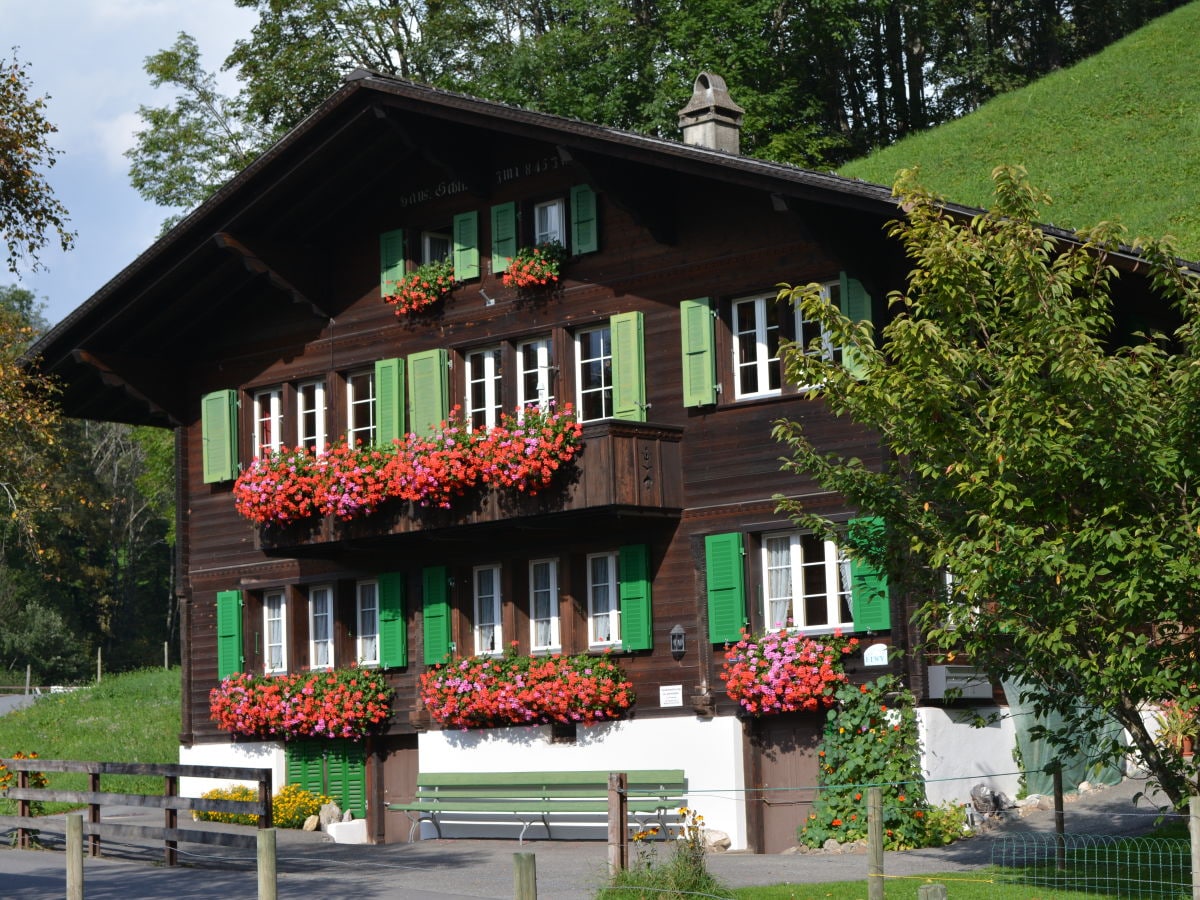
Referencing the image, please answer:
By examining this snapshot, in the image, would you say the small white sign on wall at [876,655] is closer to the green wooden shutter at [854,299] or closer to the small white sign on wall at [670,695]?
the small white sign on wall at [670,695]

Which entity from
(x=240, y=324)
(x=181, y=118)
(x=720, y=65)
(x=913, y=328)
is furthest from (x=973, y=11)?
(x=913, y=328)

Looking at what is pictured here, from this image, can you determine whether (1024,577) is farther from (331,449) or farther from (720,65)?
(720,65)

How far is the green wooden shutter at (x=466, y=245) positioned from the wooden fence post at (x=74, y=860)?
40.3ft

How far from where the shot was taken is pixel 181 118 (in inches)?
1906

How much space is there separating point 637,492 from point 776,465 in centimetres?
167

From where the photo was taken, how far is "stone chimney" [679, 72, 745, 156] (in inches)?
1012

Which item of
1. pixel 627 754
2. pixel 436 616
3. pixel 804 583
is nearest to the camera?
pixel 804 583

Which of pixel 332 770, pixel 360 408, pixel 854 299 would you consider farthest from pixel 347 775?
pixel 854 299

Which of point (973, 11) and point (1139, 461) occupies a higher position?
point (973, 11)

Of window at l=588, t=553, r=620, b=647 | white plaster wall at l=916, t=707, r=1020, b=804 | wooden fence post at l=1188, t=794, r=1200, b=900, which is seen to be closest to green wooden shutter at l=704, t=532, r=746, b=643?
window at l=588, t=553, r=620, b=647

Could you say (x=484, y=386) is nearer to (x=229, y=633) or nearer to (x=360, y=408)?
(x=360, y=408)

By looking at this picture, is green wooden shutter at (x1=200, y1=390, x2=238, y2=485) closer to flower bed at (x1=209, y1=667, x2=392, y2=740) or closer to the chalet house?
the chalet house

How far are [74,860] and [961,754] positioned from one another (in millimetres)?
10607

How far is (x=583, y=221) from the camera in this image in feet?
78.3
